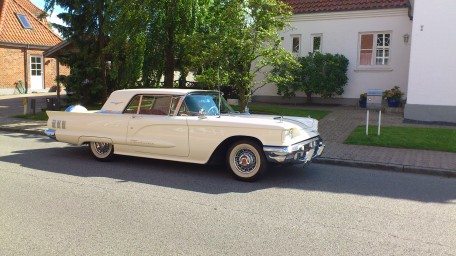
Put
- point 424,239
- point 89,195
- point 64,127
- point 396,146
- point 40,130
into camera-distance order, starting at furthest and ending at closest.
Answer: point 40,130, point 396,146, point 64,127, point 89,195, point 424,239

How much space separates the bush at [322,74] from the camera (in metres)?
16.2

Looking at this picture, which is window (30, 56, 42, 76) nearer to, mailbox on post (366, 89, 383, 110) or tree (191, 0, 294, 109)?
tree (191, 0, 294, 109)

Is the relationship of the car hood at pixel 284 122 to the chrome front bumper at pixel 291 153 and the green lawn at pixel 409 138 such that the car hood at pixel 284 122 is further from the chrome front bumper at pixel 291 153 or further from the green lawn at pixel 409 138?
the green lawn at pixel 409 138

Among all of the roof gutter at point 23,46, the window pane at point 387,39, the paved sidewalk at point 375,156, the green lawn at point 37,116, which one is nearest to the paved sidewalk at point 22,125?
the paved sidewalk at point 375,156

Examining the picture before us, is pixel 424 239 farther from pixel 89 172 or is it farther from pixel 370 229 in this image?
pixel 89 172

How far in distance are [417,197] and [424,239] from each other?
68.1 inches

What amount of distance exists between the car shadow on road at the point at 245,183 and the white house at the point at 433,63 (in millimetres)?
6063

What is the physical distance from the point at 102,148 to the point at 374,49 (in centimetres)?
1259

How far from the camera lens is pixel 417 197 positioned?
5844mm

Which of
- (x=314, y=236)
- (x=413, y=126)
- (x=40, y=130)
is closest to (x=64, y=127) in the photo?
(x=40, y=130)

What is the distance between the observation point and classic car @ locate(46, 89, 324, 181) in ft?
20.9

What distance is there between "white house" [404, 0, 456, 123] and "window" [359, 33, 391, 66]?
12.9 feet

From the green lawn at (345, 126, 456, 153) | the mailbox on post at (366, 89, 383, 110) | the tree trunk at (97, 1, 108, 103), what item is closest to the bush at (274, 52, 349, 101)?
the green lawn at (345, 126, 456, 153)

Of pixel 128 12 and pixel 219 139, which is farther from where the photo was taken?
pixel 128 12
